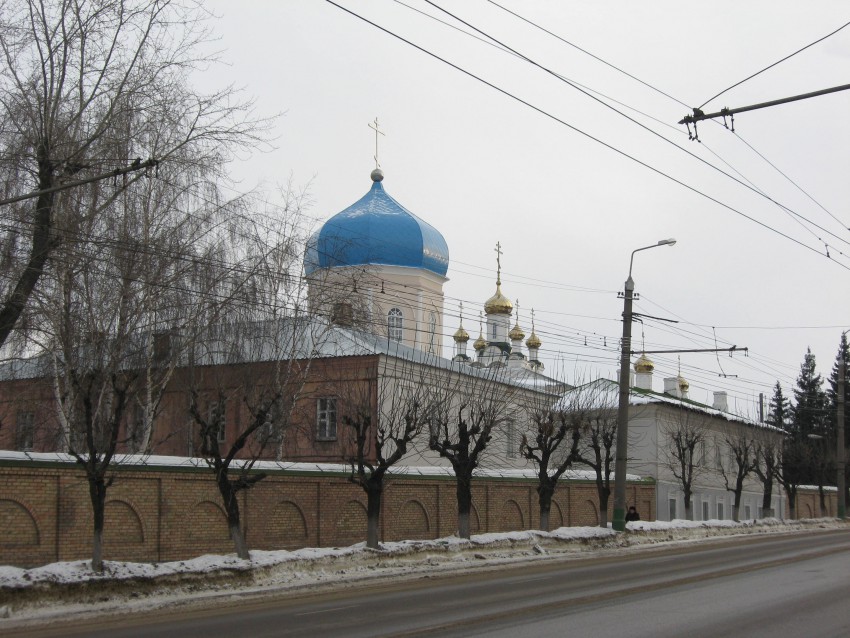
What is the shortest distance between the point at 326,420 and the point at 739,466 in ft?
63.8

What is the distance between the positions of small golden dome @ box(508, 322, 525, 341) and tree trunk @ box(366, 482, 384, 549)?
4142cm

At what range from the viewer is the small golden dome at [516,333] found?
212ft

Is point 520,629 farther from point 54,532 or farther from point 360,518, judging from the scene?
point 360,518

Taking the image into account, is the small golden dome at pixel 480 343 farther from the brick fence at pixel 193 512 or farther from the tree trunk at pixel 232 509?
the tree trunk at pixel 232 509

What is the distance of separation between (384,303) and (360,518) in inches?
776

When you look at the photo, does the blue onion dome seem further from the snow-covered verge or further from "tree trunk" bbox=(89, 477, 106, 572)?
"tree trunk" bbox=(89, 477, 106, 572)

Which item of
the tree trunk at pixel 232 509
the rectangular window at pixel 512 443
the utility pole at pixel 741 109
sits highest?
the utility pole at pixel 741 109

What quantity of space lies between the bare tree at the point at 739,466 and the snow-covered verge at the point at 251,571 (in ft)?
54.5

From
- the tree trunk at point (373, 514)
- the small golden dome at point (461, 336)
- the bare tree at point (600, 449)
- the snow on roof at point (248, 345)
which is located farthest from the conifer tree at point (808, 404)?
the tree trunk at point (373, 514)

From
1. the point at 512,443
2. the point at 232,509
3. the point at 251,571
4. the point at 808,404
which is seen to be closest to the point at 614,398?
the point at 512,443

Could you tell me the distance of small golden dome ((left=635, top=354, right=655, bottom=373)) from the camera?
6494 centimetres

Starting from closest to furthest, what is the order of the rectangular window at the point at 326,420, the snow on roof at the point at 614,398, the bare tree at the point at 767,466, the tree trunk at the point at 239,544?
the tree trunk at the point at 239,544
the rectangular window at the point at 326,420
the snow on roof at the point at 614,398
the bare tree at the point at 767,466

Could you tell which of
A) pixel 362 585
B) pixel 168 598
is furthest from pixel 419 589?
pixel 168 598

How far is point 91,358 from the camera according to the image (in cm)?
2355
